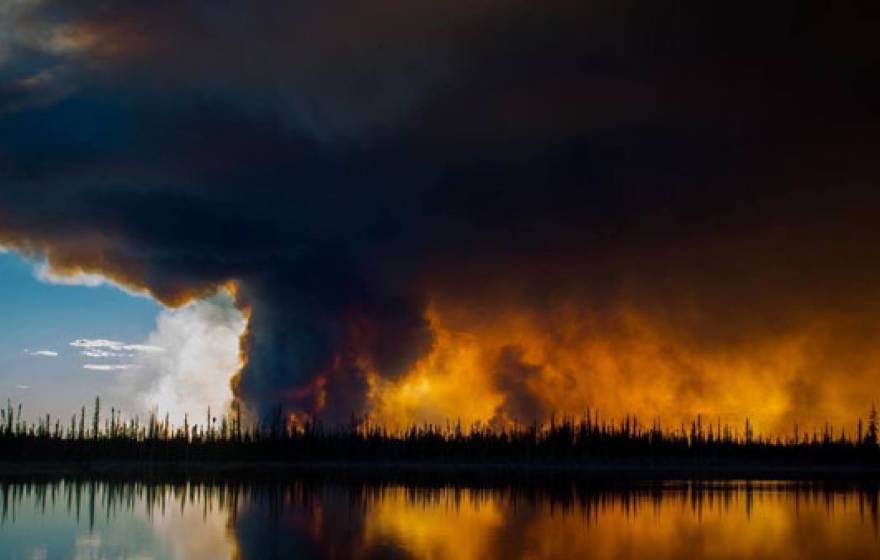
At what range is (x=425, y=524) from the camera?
201 ft

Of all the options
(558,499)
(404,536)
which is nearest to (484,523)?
(404,536)

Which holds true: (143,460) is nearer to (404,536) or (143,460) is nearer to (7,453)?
(7,453)

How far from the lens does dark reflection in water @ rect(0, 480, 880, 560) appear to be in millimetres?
48562

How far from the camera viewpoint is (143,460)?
191625 mm

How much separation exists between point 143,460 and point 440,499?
4758 inches

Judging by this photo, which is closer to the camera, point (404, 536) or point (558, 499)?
point (404, 536)

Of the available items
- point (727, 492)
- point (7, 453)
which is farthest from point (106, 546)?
point (7, 453)

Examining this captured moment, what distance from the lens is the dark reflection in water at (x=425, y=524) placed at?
159 feet

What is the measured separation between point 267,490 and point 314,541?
46.8 m

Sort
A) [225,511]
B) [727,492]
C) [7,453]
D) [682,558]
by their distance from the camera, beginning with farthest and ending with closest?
[7,453], [727,492], [225,511], [682,558]

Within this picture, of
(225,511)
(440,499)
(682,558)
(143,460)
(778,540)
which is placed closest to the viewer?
(682,558)

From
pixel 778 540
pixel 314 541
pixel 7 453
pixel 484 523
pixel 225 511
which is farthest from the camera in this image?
pixel 7 453

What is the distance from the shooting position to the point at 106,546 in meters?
49.7

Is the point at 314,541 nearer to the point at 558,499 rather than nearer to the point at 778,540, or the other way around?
the point at 778,540
